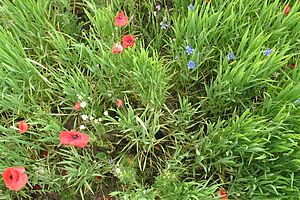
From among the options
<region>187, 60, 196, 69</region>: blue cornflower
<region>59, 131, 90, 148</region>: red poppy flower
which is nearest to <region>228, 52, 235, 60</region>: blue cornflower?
<region>187, 60, 196, 69</region>: blue cornflower

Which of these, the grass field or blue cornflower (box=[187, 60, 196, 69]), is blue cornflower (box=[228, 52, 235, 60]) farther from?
blue cornflower (box=[187, 60, 196, 69])

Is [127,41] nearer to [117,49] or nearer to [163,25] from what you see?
[117,49]

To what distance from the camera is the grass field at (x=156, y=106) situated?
1.49 metres

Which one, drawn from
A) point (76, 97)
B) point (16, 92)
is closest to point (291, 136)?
point (76, 97)

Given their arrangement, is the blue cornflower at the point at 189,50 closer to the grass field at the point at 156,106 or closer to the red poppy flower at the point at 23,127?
the grass field at the point at 156,106

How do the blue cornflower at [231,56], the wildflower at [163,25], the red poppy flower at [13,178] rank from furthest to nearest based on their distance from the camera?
the wildflower at [163,25] < the blue cornflower at [231,56] < the red poppy flower at [13,178]

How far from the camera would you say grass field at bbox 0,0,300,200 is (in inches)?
58.5

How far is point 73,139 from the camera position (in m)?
1.46

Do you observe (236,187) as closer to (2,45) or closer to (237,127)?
(237,127)

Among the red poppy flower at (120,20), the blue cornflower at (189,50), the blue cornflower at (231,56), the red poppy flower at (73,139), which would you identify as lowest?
the red poppy flower at (73,139)

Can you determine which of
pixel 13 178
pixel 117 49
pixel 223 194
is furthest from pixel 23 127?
pixel 223 194

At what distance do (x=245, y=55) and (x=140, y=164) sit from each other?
0.61 metres

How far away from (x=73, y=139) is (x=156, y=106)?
0.37 metres

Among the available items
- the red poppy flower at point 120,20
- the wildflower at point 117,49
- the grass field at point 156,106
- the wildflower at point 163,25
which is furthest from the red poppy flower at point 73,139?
the wildflower at point 163,25
